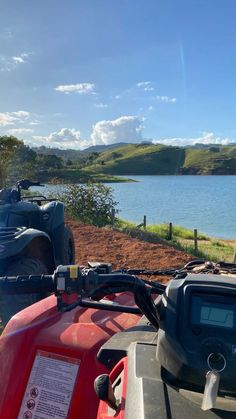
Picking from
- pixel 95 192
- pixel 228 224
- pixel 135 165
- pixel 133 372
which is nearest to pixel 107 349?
pixel 133 372

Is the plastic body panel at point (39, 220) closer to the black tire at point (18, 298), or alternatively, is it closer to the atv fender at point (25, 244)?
the atv fender at point (25, 244)

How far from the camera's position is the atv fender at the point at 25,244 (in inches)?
174

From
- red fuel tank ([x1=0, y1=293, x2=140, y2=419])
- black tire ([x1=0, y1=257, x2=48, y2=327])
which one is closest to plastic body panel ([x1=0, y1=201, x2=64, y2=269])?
black tire ([x1=0, y1=257, x2=48, y2=327])

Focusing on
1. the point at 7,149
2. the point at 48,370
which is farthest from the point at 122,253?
the point at 7,149

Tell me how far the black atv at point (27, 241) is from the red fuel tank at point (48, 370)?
241 centimetres

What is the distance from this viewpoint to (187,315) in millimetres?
1449

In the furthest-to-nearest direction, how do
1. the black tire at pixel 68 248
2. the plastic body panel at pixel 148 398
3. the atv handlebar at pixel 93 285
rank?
1. the black tire at pixel 68 248
2. the atv handlebar at pixel 93 285
3. the plastic body panel at pixel 148 398

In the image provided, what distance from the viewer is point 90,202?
20.4 m

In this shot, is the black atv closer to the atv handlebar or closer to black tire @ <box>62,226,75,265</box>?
black tire @ <box>62,226,75,265</box>

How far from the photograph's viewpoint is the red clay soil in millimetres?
10039

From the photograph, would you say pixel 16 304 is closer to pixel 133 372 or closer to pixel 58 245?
pixel 58 245

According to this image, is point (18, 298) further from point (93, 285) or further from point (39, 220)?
point (93, 285)

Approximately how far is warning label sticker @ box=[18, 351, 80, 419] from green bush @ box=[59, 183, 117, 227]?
58.3 ft

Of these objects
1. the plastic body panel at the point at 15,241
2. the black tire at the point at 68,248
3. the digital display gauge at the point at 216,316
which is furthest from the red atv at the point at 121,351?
the black tire at the point at 68,248
